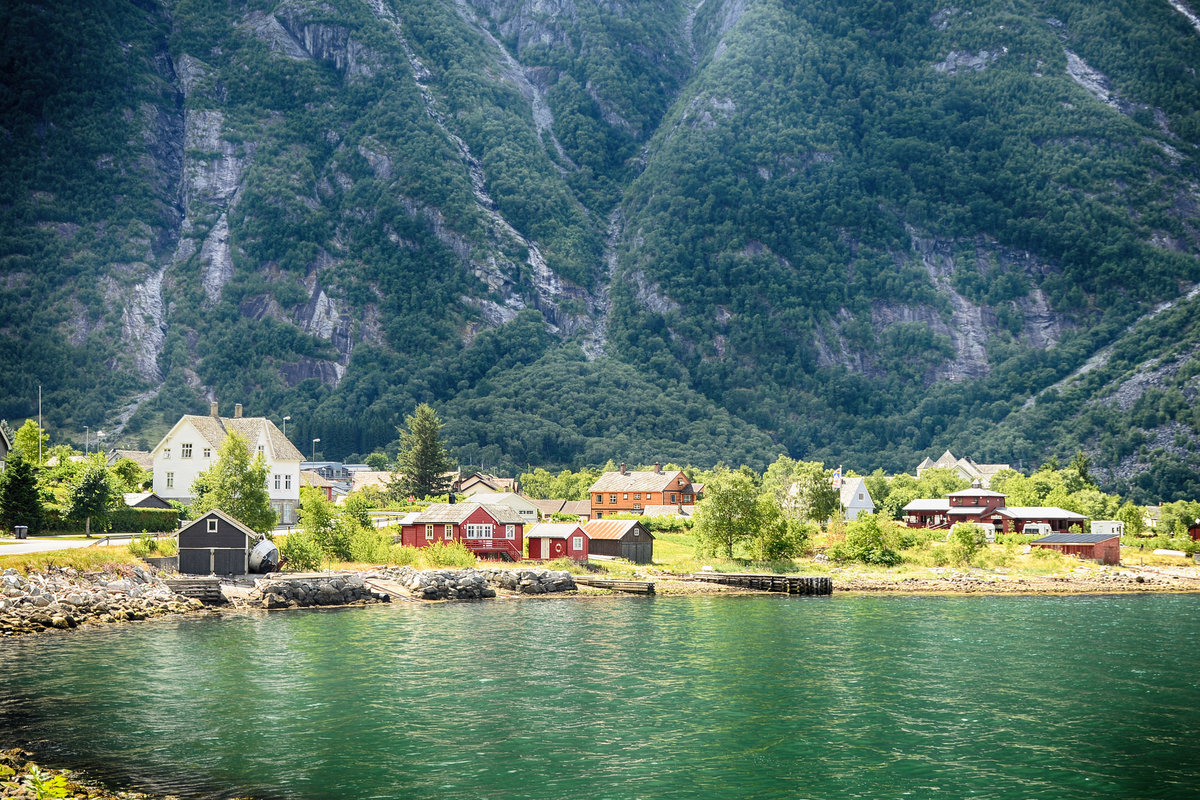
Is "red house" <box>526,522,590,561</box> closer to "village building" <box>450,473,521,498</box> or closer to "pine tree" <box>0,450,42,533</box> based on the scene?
"pine tree" <box>0,450,42,533</box>

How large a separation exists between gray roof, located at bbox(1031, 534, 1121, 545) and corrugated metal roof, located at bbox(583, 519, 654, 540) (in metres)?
44.9

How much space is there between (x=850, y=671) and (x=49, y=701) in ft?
117

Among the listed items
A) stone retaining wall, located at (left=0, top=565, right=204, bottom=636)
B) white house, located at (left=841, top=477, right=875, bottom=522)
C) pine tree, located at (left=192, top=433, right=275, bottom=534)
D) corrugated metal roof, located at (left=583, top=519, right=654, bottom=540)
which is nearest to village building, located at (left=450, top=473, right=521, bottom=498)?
corrugated metal roof, located at (left=583, top=519, right=654, bottom=540)

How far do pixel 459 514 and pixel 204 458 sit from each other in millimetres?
30049

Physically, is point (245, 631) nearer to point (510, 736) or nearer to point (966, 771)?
point (510, 736)

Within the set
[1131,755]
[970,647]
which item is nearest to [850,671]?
[970,647]

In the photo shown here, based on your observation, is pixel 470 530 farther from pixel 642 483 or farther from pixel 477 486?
pixel 477 486

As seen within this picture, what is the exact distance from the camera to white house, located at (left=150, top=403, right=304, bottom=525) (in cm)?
10694

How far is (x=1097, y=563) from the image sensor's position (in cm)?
11056

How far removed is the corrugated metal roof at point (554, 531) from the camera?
96.5 m

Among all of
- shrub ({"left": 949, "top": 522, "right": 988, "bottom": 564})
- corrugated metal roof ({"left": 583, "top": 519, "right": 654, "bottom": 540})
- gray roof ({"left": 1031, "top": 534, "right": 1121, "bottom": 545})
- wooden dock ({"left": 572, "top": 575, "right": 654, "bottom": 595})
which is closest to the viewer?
wooden dock ({"left": 572, "top": 575, "right": 654, "bottom": 595})

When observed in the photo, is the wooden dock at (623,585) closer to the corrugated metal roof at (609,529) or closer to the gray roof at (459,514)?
the gray roof at (459,514)

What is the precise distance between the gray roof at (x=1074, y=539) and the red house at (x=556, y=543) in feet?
171

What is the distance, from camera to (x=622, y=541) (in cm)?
10200
